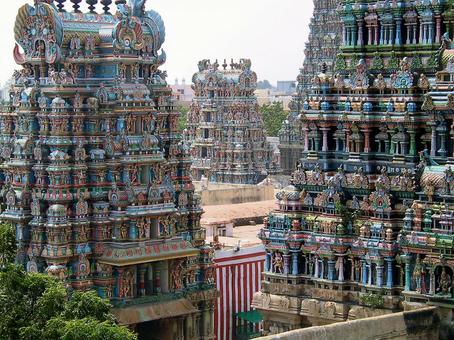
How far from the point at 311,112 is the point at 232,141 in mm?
39780

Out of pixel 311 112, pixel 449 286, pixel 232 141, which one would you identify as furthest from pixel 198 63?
pixel 449 286

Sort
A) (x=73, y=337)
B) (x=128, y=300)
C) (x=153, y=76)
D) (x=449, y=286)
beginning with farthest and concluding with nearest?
1. (x=153, y=76)
2. (x=128, y=300)
3. (x=449, y=286)
4. (x=73, y=337)

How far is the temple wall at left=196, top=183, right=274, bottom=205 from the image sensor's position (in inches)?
2366

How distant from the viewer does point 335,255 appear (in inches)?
1204

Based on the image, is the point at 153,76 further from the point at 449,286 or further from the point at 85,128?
the point at 449,286

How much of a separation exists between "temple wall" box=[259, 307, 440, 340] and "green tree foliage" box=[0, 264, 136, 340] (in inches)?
122

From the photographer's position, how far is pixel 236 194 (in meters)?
61.3

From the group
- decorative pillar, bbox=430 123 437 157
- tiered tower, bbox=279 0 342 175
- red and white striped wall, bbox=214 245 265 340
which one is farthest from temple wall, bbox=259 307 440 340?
tiered tower, bbox=279 0 342 175

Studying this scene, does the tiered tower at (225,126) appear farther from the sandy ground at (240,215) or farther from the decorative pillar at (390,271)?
the decorative pillar at (390,271)

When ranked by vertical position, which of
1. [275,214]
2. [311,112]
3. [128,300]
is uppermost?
[311,112]

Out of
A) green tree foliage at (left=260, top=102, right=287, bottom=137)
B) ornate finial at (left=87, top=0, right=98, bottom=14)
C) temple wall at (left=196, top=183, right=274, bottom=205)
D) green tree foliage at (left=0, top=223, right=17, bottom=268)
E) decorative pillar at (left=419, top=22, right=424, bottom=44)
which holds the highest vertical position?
ornate finial at (left=87, top=0, right=98, bottom=14)

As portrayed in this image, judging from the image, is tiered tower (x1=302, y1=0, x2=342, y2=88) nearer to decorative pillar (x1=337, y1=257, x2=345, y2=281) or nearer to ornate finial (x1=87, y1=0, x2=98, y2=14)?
ornate finial (x1=87, y1=0, x2=98, y2=14)

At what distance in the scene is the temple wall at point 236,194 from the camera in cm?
6009

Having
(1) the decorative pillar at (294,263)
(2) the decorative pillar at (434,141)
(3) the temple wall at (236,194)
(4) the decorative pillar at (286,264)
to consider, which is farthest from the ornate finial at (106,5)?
(3) the temple wall at (236,194)
